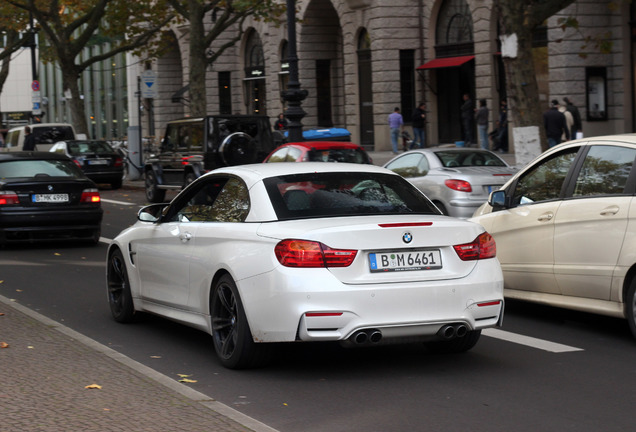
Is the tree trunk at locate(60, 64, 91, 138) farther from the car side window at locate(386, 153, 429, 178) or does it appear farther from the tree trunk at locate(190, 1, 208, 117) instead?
the car side window at locate(386, 153, 429, 178)

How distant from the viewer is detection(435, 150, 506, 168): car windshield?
17016 mm

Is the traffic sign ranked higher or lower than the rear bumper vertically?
higher

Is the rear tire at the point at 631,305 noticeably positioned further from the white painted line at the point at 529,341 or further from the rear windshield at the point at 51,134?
the rear windshield at the point at 51,134

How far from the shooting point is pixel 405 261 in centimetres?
672

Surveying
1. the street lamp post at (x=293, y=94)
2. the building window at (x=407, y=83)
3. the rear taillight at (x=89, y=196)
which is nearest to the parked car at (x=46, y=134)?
the building window at (x=407, y=83)

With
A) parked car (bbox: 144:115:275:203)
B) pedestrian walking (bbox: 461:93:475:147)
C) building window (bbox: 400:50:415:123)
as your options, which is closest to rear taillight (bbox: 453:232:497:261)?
parked car (bbox: 144:115:275:203)

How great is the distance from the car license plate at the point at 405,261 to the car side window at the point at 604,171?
2.08 m

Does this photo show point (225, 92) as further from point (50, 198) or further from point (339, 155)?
point (50, 198)

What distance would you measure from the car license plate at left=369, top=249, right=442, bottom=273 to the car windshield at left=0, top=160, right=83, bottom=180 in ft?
33.5

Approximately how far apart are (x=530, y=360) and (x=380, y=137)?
102ft

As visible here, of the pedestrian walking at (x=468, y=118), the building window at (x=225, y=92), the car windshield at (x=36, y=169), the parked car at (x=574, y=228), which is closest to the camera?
the parked car at (x=574, y=228)

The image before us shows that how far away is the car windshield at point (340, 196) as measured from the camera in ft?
23.4

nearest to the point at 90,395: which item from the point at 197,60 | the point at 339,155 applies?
the point at 339,155

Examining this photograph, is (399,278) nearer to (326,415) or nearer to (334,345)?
(326,415)
